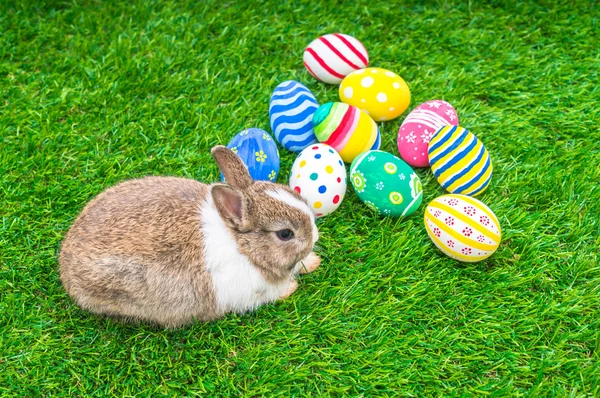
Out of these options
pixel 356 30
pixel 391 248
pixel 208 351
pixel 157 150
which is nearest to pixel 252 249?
pixel 208 351

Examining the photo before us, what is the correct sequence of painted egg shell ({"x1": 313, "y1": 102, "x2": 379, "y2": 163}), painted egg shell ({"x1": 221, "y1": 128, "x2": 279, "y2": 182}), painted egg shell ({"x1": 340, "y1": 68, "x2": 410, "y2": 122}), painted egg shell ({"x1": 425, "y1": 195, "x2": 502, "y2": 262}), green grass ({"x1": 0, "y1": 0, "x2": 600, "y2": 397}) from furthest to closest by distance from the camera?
painted egg shell ({"x1": 340, "y1": 68, "x2": 410, "y2": 122})
painted egg shell ({"x1": 313, "y1": 102, "x2": 379, "y2": 163})
painted egg shell ({"x1": 221, "y1": 128, "x2": 279, "y2": 182})
painted egg shell ({"x1": 425, "y1": 195, "x2": 502, "y2": 262})
green grass ({"x1": 0, "y1": 0, "x2": 600, "y2": 397})

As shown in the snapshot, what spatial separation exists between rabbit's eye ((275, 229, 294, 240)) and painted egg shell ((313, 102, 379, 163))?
29.7 inches

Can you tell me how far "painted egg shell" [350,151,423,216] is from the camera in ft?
10.1

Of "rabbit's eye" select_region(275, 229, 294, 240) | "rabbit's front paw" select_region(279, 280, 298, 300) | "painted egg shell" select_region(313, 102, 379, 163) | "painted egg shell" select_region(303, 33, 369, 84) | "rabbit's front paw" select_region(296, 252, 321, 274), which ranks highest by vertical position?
"painted egg shell" select_region(303, 33, 369, 84)

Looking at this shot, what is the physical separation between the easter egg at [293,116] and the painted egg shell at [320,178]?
0.77 ft

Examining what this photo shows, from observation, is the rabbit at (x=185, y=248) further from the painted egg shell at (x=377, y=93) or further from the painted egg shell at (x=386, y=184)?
the painted egg shell at (x=377, y=93)

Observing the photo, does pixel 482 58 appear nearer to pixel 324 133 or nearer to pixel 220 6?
pixel 324 133

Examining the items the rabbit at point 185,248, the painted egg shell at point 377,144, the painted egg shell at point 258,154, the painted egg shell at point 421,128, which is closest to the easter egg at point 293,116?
the painted egg shell at point 258,154

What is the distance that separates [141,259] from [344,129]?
4.26 feet

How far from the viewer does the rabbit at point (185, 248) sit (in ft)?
8.73

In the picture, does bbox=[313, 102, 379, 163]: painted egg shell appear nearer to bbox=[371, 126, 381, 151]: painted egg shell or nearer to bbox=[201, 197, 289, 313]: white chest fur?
bbox=[371, 126, 381, 151]: painted egg shell

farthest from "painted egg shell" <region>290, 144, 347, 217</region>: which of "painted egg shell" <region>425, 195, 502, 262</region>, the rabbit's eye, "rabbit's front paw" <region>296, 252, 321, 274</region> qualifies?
"painted egg shell" <region>425, 195, 502, 262</region>

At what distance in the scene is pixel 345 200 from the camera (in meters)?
3.33

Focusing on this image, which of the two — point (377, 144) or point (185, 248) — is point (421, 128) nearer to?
point (377, 144)
